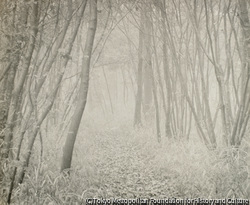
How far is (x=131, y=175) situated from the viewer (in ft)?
18.8

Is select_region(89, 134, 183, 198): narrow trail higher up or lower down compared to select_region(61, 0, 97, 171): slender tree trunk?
lower down

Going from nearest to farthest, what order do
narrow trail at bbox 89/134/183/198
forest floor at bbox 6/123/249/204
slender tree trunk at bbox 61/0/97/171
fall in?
forest floor at bbox 6/123/249/204 → narrow trail at bbox 89/134/183/198 → slender tree trunk at bbox 61/0/97/171

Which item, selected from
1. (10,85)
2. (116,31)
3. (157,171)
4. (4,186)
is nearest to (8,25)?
(10,85)

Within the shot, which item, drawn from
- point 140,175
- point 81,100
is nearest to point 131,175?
point 140,175

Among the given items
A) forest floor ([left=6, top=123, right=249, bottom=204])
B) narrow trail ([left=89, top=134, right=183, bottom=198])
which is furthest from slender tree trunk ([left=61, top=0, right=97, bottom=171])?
narrow trail ([left=89, top=134, right=183, bottom=198])

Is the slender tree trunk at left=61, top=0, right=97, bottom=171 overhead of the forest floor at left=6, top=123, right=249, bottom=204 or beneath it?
overhead

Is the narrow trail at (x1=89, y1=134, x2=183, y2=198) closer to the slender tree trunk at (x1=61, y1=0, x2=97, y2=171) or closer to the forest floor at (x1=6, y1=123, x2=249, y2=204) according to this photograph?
the forest floor at (x1=6, y1=123, x2=249, y2=204)

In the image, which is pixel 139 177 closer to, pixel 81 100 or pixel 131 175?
pixel 131 175

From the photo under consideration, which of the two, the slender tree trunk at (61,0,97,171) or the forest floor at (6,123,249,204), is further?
the slender tree trunk at (61,0,97,171)

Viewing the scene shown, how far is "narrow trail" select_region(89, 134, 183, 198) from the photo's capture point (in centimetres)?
475

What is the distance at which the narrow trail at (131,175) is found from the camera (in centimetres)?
475

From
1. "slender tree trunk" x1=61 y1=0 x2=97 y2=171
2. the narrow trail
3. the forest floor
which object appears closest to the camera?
the forest floor

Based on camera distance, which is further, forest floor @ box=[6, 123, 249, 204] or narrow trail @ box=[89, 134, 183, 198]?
narrow trail @ box=[89, 134, 183, 198]

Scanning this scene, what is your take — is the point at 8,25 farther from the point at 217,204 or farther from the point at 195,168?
the point at 217,204
